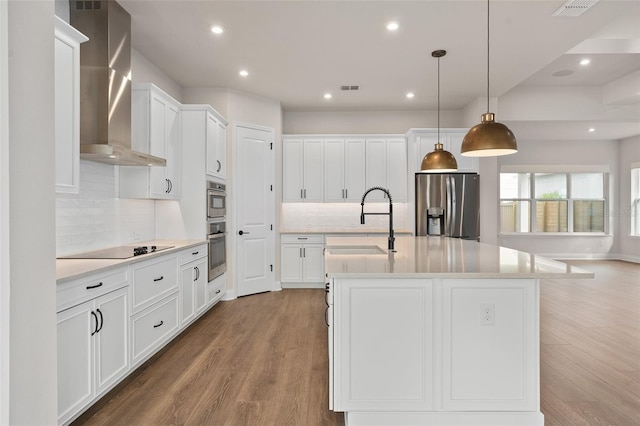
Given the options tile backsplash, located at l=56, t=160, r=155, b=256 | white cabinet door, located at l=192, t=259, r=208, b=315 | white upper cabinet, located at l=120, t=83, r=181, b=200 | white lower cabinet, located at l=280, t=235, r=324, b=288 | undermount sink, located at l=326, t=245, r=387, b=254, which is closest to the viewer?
tile backsplash, located at l=56, t=160, r=155, b=256

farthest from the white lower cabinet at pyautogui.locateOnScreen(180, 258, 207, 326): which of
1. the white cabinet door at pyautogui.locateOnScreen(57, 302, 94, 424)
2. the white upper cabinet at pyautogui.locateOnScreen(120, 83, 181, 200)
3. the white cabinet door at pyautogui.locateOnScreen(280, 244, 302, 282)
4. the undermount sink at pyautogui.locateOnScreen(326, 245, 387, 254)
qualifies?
the white cabinet door at pyautogui.locateOnScreen(280, 244, 302, 282)

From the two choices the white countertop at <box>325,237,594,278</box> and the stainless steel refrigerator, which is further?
the stainless steel refrigerator

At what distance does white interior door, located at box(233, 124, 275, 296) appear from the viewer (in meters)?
5.09

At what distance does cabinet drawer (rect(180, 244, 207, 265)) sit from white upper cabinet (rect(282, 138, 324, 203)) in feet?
6.91

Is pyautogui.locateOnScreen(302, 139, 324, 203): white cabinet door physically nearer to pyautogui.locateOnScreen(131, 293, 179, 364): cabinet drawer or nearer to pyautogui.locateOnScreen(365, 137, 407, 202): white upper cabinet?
pyautogui.locateOnScreen(365, 137, 407, 202): white upper cabinet

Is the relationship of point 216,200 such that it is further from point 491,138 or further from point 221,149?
Answer: point 491,138

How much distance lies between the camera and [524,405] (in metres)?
2.01

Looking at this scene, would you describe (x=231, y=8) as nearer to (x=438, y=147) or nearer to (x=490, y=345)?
(x=438, y=147)

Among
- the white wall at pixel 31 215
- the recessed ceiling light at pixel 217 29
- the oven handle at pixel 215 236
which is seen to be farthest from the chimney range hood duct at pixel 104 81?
the white wall at pixel 31 215

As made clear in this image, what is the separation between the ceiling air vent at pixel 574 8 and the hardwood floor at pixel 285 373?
2.91 m

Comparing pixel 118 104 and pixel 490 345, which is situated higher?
pixel 118 104

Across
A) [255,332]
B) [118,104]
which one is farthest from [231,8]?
[255,332]

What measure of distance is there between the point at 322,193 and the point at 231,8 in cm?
329

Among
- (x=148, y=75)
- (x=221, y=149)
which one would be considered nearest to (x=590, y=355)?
(x=221, y=149)
